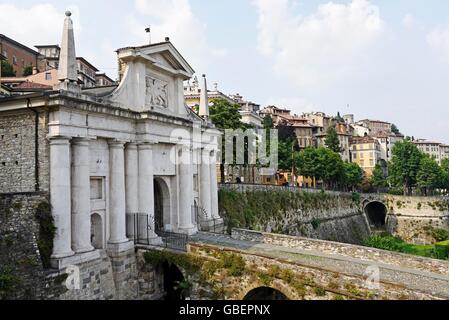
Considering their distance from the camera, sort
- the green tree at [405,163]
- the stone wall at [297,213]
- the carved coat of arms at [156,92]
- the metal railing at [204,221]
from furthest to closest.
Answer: the green tree at [405,163], the stone wall at [297,213], the metal railing at [204,221], the carved coat of arms at [156,92]

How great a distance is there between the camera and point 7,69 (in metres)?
57.3

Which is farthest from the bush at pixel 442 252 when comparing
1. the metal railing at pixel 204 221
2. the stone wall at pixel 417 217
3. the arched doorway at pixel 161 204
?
the arched doorway at pixel 161 204

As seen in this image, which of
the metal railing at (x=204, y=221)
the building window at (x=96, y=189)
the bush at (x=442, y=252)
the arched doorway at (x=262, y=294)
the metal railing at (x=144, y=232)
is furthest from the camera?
the bush at (x=442, y=252)

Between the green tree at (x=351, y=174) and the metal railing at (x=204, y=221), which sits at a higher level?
the green tree at (x=351, y=174)

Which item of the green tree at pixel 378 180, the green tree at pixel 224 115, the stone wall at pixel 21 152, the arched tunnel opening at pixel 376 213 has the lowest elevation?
the arched tunnel opening at pixel 376 213

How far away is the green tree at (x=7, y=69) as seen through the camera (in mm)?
56194

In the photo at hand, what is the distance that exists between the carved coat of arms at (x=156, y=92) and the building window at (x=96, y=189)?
4876 mm

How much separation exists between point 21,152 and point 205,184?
1171 centimetres

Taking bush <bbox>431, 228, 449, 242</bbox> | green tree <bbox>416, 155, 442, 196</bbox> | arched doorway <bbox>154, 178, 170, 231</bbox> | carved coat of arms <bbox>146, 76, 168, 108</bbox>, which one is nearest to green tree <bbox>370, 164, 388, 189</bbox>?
green tree <bbox>416, 155, 442, 196</bbox>

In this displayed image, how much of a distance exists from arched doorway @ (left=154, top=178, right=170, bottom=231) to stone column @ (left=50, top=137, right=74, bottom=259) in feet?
23.9

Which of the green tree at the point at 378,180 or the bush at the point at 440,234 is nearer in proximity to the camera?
the bush at the point at 440,234

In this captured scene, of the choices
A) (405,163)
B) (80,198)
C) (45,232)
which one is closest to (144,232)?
(80,198)

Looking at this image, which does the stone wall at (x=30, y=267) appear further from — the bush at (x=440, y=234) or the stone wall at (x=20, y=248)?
the bush at (x=440, y=234)
